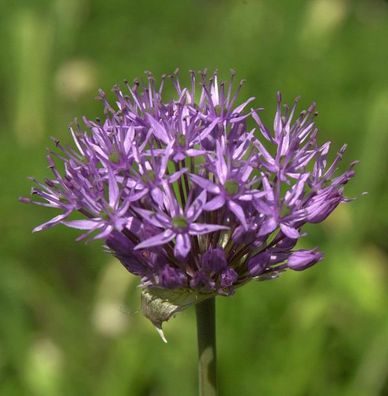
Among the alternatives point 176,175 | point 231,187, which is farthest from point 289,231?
point 176,175

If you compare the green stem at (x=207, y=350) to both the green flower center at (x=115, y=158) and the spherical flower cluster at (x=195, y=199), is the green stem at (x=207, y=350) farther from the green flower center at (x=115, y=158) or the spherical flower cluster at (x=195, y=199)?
the green flower center at (x=115, y=158)

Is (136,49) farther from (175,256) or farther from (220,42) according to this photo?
(175,256)

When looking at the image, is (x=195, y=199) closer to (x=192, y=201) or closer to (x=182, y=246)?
(x=192, y=201)

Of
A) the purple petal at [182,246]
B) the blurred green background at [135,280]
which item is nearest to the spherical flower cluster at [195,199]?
the purple petal at [182,246]

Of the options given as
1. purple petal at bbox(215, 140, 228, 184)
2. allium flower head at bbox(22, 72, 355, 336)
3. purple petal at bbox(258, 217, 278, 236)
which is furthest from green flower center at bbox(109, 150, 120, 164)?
purple petal at bbox(258, 217, 278, 236)

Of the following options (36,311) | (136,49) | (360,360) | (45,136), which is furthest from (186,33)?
(360,360)

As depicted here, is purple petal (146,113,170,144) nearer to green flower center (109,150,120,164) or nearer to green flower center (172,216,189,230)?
green flower center (109,150,120,164)
